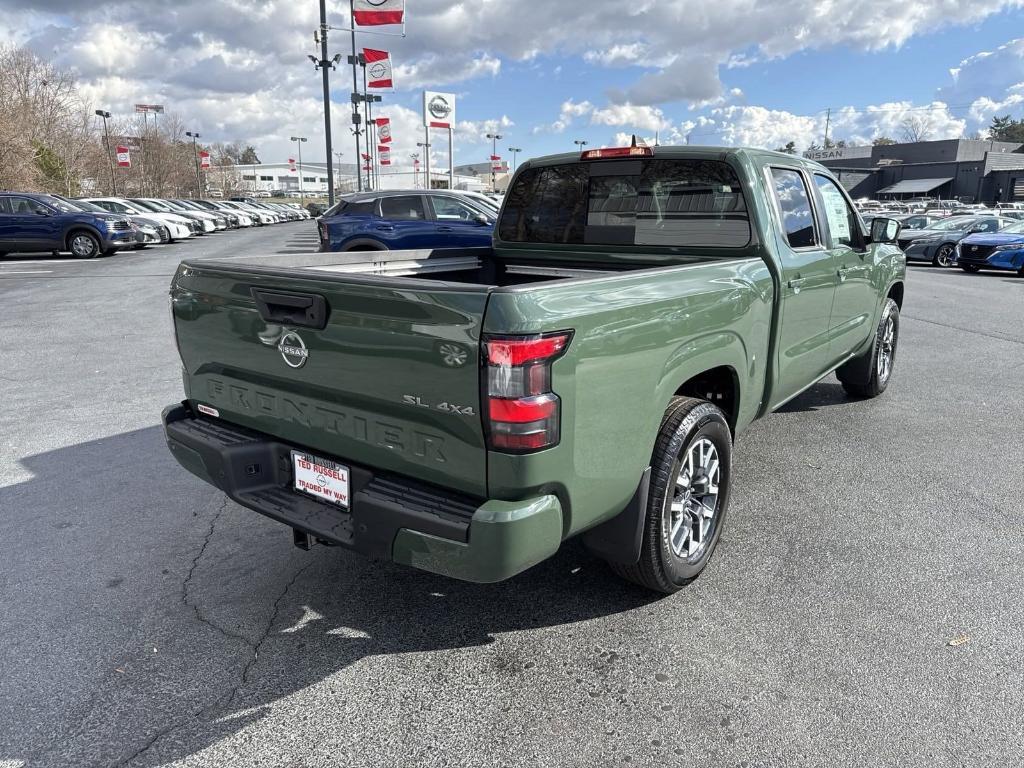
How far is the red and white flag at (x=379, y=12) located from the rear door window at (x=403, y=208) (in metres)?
8.78

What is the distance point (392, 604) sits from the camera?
3195 millimetres

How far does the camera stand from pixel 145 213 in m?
25.8

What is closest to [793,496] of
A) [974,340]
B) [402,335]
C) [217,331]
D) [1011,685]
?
[1011,685]

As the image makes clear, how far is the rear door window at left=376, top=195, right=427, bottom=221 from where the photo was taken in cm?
1422

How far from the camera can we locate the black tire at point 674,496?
9.55 feet

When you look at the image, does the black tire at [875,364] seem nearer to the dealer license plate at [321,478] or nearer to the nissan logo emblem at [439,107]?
the dealer license plate at [321,478]

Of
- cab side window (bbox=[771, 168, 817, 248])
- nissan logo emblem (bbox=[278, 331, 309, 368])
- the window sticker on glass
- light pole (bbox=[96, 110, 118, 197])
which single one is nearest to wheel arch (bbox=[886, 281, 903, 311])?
the window sticker on glass

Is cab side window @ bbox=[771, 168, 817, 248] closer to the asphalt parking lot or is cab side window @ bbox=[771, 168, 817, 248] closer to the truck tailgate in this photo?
the asphalt parking lot

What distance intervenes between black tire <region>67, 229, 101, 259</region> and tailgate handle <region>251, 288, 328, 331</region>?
1953 cm

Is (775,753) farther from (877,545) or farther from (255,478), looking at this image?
(255,478)

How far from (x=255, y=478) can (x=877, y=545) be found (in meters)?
3.06

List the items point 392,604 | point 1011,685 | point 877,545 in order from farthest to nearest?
point 877,545, point 392,604, point 1011,685

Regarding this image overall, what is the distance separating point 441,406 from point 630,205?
2470 mm

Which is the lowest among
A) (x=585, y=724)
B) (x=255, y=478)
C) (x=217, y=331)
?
(x=585, y=724)
